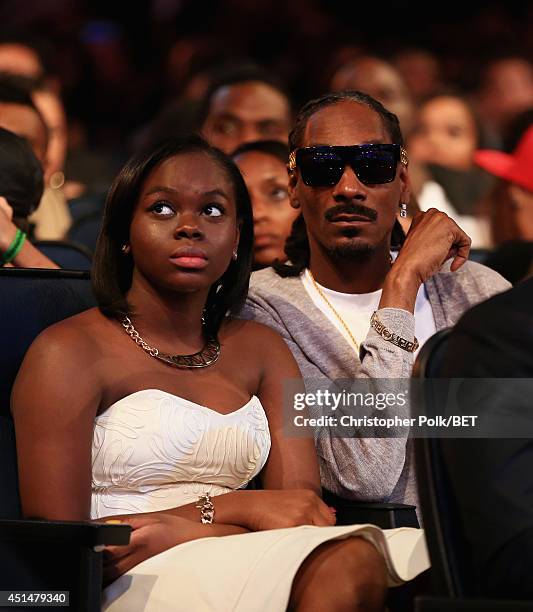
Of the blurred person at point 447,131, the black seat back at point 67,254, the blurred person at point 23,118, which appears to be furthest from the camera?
the blurred person at point 447,131

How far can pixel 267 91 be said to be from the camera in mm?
5273

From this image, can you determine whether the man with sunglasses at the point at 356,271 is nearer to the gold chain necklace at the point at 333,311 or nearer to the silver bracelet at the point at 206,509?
the gold chain necklace at the point at 333,311

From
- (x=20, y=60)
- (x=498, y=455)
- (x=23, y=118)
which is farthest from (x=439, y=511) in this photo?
(x=20, y=60)

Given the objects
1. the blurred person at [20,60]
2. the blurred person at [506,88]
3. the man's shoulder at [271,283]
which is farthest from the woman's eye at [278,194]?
the blurred person at [506,88]

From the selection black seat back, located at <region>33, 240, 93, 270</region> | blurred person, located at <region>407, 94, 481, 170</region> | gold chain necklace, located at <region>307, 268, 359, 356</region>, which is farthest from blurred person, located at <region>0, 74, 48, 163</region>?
blurred person, located at <region>407, 94, 481, 170</region>

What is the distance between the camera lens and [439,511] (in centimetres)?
207

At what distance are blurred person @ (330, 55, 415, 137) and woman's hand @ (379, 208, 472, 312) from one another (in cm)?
334

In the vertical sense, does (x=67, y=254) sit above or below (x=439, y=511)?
above

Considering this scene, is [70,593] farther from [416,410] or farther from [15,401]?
[416,410]

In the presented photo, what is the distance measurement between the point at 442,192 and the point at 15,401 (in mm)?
3641

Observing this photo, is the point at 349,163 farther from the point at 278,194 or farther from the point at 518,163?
the point at 518,163

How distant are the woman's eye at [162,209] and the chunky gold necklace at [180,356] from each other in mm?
230

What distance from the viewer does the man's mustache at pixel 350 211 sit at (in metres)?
3.04

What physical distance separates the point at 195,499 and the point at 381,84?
4.43 metres
